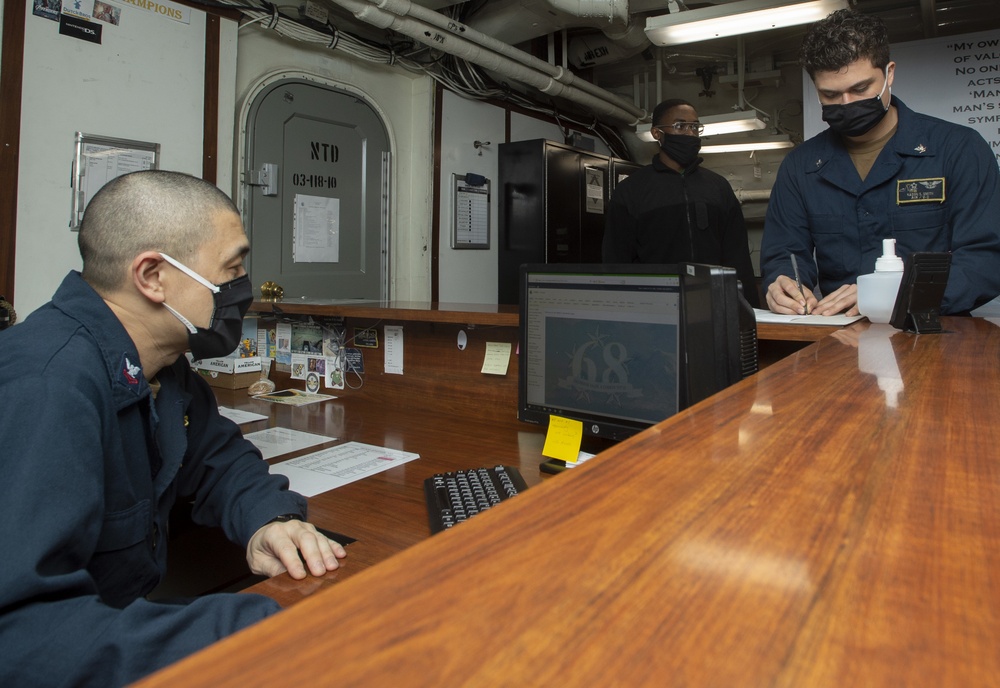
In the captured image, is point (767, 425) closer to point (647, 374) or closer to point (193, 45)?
point (647, 374)

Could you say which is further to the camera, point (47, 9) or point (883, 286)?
point (47, 9)

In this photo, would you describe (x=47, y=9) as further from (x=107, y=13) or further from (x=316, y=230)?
(x=316, y=230)

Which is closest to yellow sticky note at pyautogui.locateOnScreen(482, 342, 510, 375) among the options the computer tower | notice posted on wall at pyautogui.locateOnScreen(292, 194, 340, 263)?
the computer tower

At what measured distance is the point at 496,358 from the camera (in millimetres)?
1852

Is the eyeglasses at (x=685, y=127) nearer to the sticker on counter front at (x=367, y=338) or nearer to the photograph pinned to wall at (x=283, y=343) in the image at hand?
the sticker on counter front at (x=367, y=338)

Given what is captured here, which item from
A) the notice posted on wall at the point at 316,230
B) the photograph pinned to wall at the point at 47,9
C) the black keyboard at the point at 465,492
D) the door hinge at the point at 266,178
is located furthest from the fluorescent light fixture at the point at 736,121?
the black keyboard at the point at 465,492

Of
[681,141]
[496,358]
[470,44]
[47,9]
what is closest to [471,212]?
[470,44]

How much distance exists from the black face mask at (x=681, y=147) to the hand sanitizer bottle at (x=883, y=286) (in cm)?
180

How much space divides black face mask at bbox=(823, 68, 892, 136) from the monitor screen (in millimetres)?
991

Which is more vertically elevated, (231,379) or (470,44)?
(470,44)

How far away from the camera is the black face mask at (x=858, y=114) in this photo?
70.9 inches

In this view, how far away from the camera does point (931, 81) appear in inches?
137

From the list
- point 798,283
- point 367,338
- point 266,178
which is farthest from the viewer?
point 266,178

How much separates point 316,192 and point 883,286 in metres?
3.17
